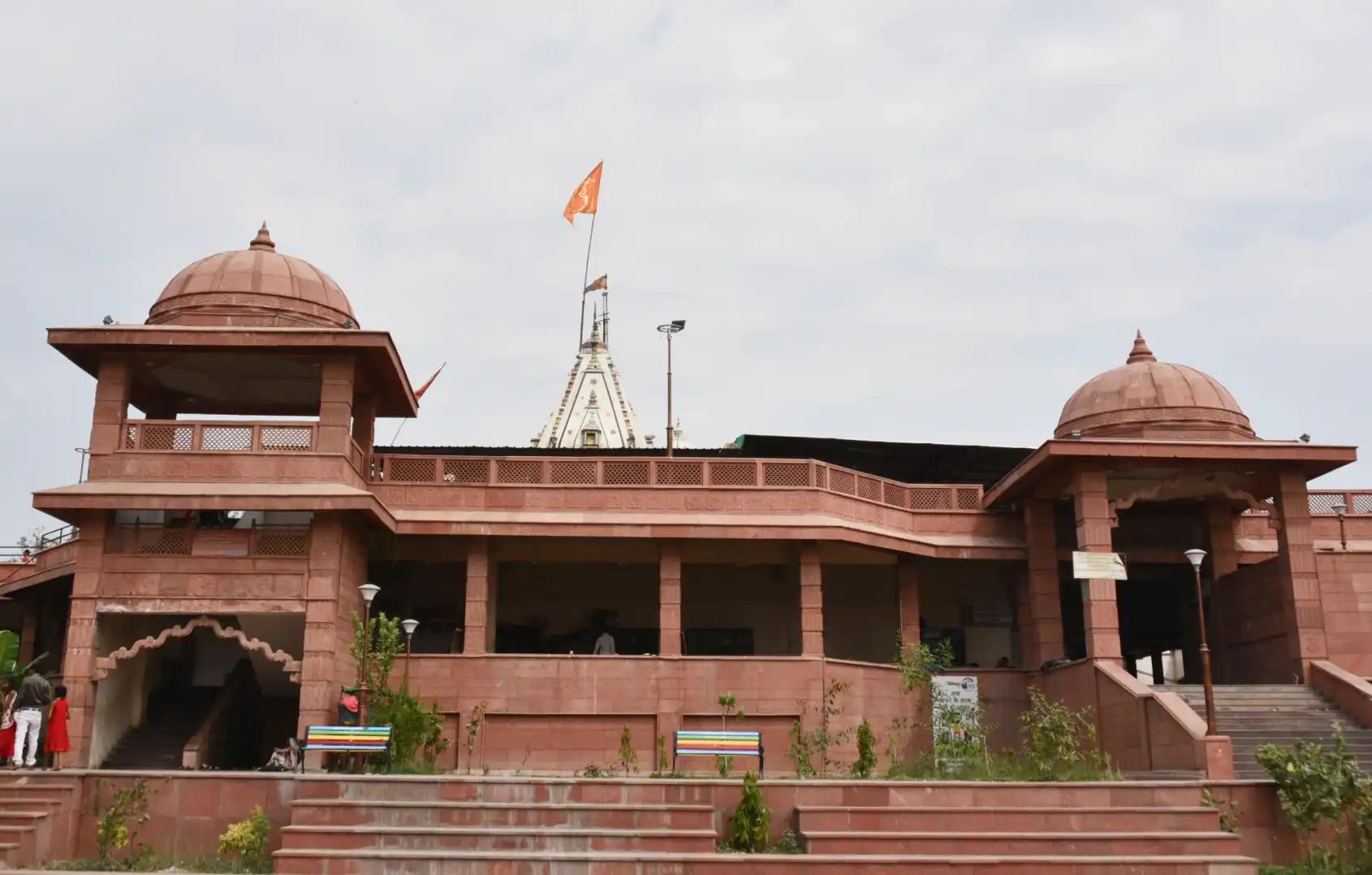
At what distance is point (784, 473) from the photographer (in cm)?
2388

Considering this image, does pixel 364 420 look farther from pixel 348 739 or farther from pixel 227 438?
pixel 348 739

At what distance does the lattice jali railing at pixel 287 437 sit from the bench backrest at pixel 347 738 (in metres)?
4.88

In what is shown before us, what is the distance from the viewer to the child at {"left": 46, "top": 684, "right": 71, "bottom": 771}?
18.5 metres

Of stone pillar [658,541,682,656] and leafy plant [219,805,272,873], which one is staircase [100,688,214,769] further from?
stone pillar [658,541,682,656]

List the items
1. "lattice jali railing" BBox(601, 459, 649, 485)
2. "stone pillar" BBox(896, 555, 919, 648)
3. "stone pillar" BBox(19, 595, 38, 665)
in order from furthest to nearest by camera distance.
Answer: "stone pillar" BBox(19, 595, 38, 665) → "stone pillar" BBox(896, 555, 919, 648) → "lattice jali railing" BBox(601, 459, 649, 485)

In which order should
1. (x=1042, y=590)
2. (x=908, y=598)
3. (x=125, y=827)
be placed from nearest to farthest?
(x=125, y=827) → (x=1042, y=590) → (x=908, y=598)

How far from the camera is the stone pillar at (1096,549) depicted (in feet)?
72.5

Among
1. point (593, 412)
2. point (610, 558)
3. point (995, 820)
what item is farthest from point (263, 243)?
point (593, 412)

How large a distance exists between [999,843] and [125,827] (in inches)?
442

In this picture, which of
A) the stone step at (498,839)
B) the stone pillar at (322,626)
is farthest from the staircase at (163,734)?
the stone step at (498,839)

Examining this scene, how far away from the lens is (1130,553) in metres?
25.8

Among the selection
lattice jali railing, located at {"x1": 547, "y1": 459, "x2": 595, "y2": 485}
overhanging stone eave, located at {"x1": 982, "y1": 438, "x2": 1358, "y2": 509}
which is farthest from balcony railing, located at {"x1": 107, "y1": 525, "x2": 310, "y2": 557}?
overhanging stone eave, located at {"x1": 982, "y1": 438, "x2": 1358, "y2": 509}

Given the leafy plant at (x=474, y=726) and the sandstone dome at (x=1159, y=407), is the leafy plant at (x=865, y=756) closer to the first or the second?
the leafy plant at (x=474, y=726)

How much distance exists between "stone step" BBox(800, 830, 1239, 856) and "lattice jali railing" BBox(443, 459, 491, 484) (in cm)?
1014
